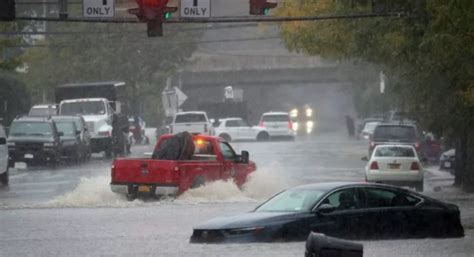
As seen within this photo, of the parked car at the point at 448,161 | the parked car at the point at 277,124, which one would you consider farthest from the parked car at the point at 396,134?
the parked car at the point at 277,124

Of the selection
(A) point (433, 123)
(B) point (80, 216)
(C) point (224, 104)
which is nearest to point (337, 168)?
(A) point (433, 123)

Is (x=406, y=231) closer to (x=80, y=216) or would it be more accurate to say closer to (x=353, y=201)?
(x=353, y=201)

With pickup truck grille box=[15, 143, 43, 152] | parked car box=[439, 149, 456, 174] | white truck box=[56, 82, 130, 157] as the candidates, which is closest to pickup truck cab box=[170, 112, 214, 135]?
white truck box=[56, 82, 130, 157]

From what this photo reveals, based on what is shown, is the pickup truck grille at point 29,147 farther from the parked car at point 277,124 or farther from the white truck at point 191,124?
the parked car at point 277,124

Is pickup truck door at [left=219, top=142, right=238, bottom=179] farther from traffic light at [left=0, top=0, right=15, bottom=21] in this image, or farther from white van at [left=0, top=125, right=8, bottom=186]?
white van at [left=0, top=125, right=8, bottom=186]

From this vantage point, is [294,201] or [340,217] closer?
[340,217]

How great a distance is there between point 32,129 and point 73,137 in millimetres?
2631

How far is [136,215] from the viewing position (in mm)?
28609

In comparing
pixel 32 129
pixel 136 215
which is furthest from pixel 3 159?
pixel 136 215

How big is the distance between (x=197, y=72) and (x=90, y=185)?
7023cm

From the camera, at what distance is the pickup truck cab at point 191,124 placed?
2398 inches

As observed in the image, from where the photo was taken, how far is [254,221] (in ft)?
69.4

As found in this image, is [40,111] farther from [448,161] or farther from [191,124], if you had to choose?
[448,161]

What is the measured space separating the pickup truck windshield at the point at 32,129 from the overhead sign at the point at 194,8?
17.7 m
